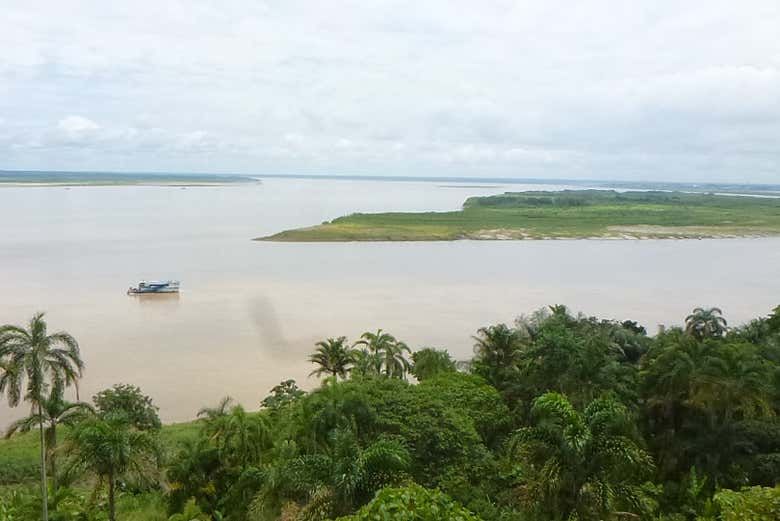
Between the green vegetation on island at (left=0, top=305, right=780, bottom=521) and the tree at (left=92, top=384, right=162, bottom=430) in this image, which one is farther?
the tree at (left=92, top=384, right=162, bottom=430)

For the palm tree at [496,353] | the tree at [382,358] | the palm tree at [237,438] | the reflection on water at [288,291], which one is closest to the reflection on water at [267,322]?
the reflection on water at [288,291]

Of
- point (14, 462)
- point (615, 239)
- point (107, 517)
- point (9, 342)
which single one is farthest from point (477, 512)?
point (615, 239)

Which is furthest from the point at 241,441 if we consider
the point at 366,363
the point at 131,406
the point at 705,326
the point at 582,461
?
the point at 705,326

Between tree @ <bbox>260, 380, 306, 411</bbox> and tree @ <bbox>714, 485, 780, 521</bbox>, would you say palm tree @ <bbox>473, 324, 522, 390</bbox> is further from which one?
tree @ <bbox>714, 485, 780, 521</bbox>

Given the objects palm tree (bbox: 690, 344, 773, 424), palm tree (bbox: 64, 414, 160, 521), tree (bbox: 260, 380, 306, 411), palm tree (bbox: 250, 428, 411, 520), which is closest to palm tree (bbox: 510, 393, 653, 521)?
palm tree (bbox: 250, 428, 411, 520)

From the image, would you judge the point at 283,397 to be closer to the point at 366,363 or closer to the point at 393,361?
the point at 366,363
